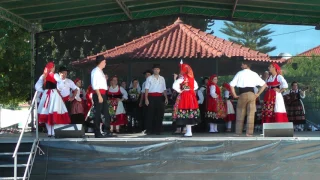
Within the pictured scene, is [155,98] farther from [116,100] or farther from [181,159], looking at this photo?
[181,159]

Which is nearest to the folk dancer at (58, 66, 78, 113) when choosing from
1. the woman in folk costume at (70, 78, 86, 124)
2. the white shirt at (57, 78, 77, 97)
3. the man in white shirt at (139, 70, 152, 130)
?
the white shirt at (57, 78, 77, 97)

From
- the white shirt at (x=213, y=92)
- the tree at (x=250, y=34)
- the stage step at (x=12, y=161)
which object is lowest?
the stage step at (x=12, y=161)

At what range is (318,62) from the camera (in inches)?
477

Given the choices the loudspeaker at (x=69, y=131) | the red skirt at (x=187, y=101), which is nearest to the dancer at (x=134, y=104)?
the red skirt at (x=187, y=101)

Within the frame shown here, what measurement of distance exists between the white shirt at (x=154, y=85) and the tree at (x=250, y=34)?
123 inches

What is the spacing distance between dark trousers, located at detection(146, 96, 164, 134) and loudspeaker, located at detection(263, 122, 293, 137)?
2719 millimetres

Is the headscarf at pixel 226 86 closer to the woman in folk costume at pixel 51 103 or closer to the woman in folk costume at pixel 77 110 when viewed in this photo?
the woman in folk costume at pixel 77 110

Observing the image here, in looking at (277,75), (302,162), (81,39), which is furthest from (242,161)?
(81,39)

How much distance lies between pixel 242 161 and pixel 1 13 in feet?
18.4

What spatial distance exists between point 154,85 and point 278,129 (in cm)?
294

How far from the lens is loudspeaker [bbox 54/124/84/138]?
8.12 meters

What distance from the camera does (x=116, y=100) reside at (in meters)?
11.1

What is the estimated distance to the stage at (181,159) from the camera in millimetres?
7934

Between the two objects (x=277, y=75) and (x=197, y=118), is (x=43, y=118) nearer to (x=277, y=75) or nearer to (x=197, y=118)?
(x=197, y=118)
